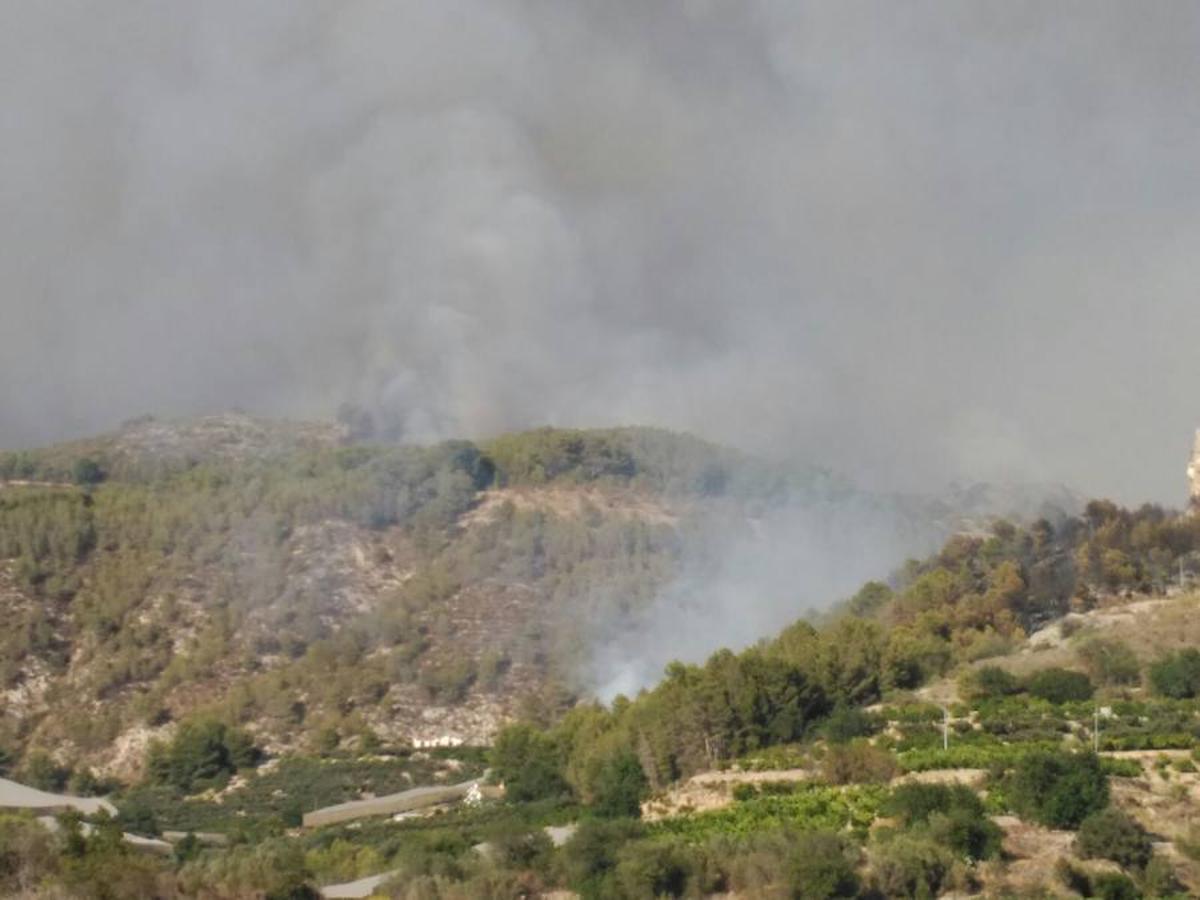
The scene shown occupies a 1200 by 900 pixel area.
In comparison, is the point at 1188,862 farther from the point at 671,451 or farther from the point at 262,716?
the point at 671,451

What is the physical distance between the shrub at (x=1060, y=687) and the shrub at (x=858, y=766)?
32.9 ft

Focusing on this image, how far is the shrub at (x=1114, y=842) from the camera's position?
39.5 metres

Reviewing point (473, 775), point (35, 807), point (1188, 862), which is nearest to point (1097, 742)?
point (1188, 862)

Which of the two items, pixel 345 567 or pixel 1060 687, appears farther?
pixel 345 567

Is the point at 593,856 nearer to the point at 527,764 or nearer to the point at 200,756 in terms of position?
the point at 527,764

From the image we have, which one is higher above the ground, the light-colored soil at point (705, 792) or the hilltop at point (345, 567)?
the hilltop at point (345, 567)

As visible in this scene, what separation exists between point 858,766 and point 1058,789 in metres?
6.46

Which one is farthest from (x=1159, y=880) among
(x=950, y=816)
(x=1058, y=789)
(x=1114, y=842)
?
(x=950, y=816)

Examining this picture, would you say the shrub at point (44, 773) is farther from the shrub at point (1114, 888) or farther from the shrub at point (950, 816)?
the shrub at point (1114, 888)

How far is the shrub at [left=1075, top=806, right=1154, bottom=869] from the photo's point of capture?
129 ft

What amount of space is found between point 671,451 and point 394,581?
826 inches

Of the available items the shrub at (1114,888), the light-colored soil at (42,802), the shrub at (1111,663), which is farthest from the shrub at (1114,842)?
the light-colored soil at (42,802)

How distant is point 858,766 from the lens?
4675 cm

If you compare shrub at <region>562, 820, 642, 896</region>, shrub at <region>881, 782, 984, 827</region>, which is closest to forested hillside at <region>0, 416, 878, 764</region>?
shrub at <region>562, 820, 642, 896</region>
